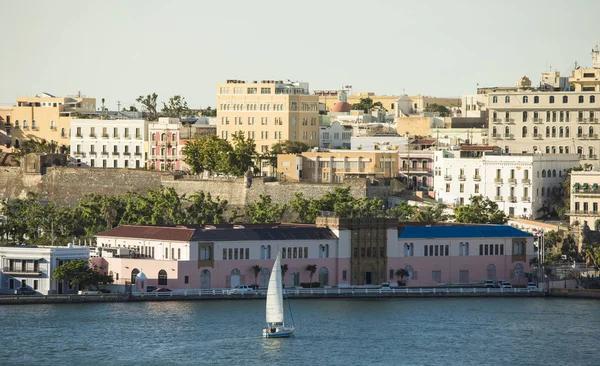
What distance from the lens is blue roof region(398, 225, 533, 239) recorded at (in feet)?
337

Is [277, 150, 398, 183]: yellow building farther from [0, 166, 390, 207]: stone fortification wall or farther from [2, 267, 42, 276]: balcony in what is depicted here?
[2, 267, 42, 276]: balcony

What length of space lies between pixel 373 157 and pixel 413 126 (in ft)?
74.5

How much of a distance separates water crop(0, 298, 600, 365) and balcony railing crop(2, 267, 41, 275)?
3.50 metres

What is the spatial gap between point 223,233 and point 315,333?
44.7 ft

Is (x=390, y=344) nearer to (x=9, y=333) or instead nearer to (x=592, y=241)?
(x=9, y=333)

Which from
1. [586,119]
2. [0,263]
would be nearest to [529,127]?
[586,119]

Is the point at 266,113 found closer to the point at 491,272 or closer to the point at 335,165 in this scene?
the point at 335,165

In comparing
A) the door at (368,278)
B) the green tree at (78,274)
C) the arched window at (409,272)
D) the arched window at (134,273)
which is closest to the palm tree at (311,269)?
the door at (368,278)

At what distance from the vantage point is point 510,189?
121062 mm

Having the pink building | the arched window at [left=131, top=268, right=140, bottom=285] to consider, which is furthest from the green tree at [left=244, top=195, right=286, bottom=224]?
the arched window at [left=131, top=268, right=140, bottom=285]

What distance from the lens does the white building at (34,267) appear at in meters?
96.7

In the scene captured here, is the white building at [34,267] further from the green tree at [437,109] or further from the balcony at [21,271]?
the green tree at [437,109]

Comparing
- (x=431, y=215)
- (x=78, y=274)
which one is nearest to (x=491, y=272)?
(x=431, y=215)

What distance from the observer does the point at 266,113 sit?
147 m
